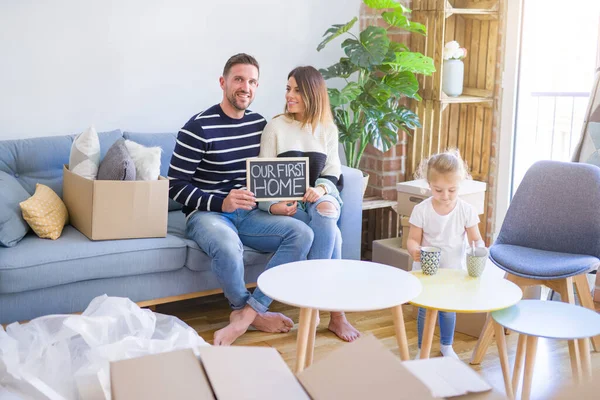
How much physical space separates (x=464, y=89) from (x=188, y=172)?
1.95 m

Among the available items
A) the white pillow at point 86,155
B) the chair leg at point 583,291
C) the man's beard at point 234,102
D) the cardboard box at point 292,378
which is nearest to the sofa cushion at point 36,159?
the white pillow at point 86,155

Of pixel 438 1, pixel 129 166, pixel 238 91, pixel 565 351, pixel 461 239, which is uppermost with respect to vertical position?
pixel 438 1

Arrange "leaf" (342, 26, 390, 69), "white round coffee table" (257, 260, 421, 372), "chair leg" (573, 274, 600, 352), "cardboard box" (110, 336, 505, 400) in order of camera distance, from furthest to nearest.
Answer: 1. "leaf" (342, 26, 390, 69)
2. "chair leg" (573, 274, 600, 352)
3. "white round coffee table" (257, 260, 421, 372)
4. "cardboard box" (110, 336, 505, 400)

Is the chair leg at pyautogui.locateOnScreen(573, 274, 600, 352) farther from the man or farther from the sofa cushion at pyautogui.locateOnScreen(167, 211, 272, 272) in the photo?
the sofa cushion at pyautogui.locateOnScreen(167, 211, 272, 272)

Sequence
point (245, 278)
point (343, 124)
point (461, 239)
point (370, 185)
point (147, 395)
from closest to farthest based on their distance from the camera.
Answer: point (147, 395)
point (461, 239)
point (245, 278)
point (343, 124)
point (370, 185)

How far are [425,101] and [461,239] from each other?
60.4 inches

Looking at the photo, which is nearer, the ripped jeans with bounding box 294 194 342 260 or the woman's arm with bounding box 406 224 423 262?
the woman's arm with bounding box 406 224 423 262

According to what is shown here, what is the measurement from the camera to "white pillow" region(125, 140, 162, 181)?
3.17m

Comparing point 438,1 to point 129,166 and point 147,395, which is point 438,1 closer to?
point 129,166

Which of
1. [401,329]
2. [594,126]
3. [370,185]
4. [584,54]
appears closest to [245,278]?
[401,329]

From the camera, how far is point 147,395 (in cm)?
95

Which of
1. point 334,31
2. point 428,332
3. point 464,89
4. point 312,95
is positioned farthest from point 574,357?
point 464,89

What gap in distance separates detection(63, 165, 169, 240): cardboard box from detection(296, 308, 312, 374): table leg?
0.94 meters

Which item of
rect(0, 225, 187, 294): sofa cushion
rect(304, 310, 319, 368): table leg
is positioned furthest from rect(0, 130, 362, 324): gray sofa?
rect(304, 310, 319, 368): table leg
